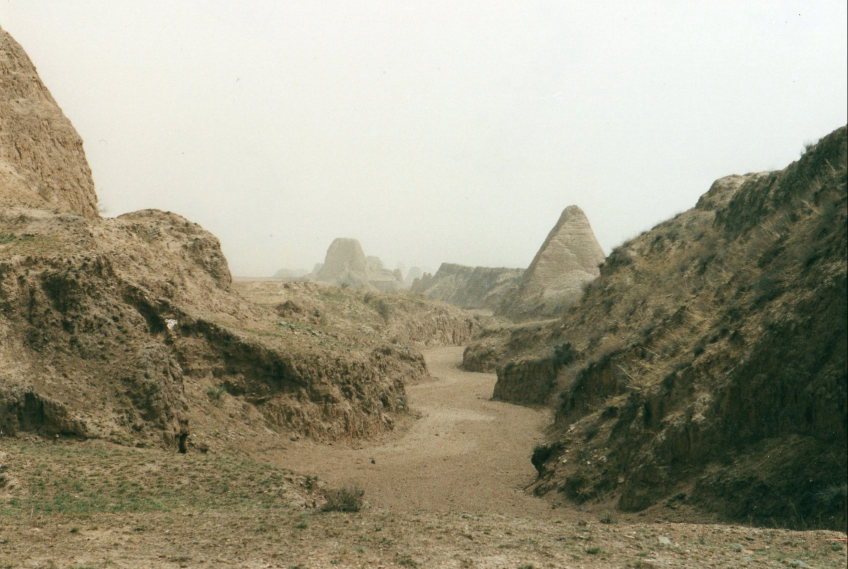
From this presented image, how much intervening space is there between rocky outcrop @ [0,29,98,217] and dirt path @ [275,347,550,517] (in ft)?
41.3

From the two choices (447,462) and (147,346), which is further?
(447,462)

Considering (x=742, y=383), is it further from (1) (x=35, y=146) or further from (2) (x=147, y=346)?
(1) (x=35, y=146)

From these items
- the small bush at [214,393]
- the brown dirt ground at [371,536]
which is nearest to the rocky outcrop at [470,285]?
the small bush at [214,393]

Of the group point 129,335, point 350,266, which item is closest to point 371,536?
point 129,335

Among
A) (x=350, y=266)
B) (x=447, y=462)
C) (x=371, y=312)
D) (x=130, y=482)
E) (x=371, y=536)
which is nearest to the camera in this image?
(x=371, y=536)

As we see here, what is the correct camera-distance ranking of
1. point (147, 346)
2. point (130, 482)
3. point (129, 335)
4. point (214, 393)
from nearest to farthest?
1. point (130, 482)
2. point (147, 346)
3. point (129, 335)
4. point (214, 393)

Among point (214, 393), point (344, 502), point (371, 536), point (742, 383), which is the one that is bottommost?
point (344, 502)

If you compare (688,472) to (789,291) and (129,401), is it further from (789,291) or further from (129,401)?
(129,401)

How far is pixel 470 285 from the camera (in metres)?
112

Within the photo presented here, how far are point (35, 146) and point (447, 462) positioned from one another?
1831 cm

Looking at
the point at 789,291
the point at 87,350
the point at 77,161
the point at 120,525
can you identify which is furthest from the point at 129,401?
the point at 789,291

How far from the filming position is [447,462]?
65.6ft

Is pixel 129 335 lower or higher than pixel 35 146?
lower

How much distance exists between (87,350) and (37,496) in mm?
5321
